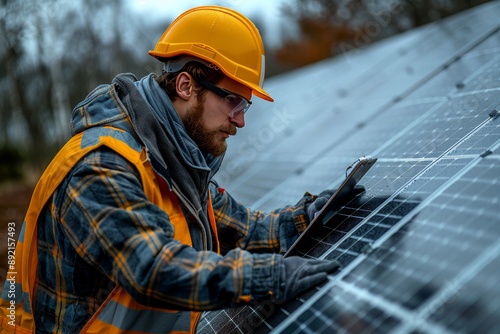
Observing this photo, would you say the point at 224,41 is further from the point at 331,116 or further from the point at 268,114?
the point at 268,114

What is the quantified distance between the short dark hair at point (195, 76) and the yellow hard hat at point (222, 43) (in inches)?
1.8

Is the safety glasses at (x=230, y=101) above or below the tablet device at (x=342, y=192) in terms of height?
above

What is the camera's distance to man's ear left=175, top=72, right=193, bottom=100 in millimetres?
2900

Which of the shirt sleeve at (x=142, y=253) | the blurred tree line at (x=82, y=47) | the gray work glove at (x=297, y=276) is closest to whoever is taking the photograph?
the shirt sleeve at (x=142, y=253)

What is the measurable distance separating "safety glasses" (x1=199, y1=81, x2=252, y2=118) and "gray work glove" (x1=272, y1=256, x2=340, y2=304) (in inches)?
38.1

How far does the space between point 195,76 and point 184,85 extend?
8 cm

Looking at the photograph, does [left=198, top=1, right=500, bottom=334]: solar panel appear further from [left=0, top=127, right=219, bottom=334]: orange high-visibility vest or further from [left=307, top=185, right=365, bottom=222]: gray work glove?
[left=0, top=127, right=219, bottom=334]: orange high-visibility vest

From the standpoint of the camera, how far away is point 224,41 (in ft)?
9.82

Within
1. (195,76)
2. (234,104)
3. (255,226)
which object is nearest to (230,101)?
(234,104)

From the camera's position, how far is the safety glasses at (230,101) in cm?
292

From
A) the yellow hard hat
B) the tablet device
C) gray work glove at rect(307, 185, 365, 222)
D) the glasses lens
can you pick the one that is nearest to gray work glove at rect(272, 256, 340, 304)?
the tablet device

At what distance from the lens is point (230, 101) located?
301cm

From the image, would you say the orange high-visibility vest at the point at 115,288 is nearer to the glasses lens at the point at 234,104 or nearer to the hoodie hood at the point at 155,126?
the hoodie hood at the point at 155,126

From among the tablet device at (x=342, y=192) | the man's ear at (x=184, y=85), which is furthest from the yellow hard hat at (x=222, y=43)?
the tablet device at (x=342, y=192)
